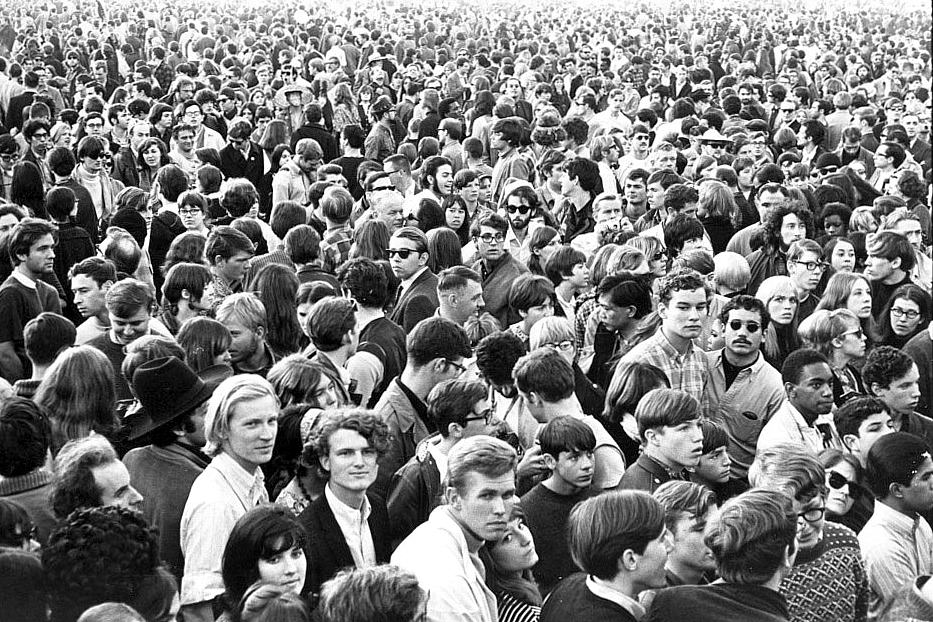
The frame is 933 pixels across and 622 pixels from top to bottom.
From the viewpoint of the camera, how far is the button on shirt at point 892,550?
418 centimetres

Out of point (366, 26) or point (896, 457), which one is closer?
point (896, 457)

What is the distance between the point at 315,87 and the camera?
16.0 meters

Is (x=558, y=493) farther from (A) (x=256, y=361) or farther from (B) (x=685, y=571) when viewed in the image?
(A) (x=256, y=361)

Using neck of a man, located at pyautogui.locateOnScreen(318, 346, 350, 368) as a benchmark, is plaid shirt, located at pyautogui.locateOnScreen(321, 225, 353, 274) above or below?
below

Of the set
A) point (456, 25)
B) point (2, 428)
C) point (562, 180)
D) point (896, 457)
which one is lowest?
point (456, 25)

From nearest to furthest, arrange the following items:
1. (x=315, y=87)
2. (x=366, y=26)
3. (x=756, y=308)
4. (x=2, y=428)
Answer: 1. (x=2, y=428)
2. (x=756, y=308)
3. (x=315, y=87)
4. (x=366, y=26)

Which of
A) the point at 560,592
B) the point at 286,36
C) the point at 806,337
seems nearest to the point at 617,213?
the point at 806,337

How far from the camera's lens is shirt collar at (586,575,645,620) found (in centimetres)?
354

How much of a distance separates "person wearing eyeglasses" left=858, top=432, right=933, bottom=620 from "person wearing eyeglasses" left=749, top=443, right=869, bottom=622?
0.84 feet

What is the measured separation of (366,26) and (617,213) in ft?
59.7

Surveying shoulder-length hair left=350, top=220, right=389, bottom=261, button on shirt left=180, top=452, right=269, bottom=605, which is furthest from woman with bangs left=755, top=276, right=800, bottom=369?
button on shirt left=180, top=452, right=269, bottom=605

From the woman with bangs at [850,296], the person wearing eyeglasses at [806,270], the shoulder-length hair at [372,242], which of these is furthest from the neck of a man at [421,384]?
the person wearing eyeglasses at [806,270]

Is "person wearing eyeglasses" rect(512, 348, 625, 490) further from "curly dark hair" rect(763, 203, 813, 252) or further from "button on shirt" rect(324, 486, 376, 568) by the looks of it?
"curly dark hair" rect(763, 203, 813, 252)

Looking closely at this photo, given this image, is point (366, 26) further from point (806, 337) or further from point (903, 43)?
point (806, 337)
